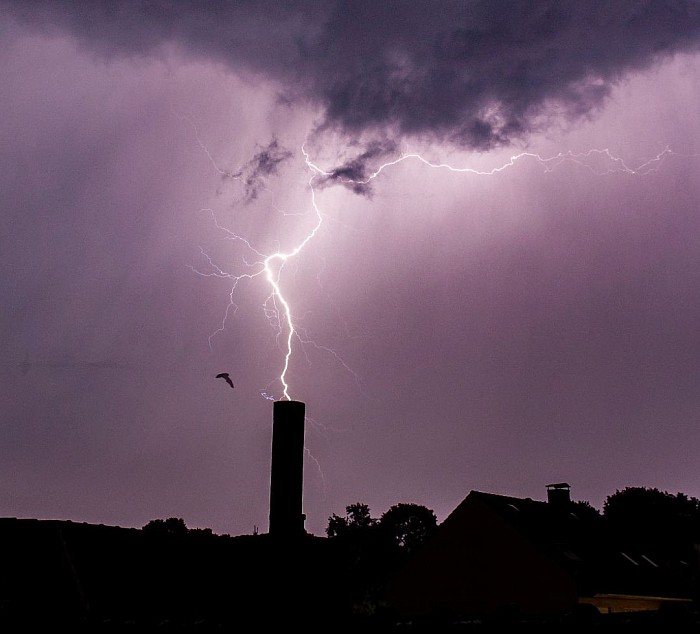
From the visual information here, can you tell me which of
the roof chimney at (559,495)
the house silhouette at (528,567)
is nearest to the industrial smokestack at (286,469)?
the house silhouette at (528,567)

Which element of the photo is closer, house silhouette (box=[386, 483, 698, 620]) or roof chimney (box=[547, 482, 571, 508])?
house silhouette (box=[386, 483, 698, 620])

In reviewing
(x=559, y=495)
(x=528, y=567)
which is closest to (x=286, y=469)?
(x=528, y=567)

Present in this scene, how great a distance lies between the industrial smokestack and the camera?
7500 millimetres

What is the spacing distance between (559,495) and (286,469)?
30.2 meters

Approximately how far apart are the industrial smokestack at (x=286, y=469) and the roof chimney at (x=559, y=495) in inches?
1158

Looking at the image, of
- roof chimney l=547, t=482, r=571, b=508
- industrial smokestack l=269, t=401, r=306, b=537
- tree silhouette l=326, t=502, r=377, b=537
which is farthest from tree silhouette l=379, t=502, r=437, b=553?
industrial smokestack l=269, t=401, r=306, b=537

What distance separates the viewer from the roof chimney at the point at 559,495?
3462 cm

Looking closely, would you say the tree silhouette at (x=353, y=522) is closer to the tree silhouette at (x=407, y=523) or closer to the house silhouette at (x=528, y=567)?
the tree silhouette at (x=407, y=523)

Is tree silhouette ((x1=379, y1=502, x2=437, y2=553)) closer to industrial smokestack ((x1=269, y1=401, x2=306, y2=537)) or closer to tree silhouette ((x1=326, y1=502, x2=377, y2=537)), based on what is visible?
tree silhouette ((x1=326, y1=502, x2=377, y2=537))

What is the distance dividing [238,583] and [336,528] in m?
75.5

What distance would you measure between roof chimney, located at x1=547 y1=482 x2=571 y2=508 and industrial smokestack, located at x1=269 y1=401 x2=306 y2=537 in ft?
96.5

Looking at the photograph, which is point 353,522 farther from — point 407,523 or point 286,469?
point 286,469

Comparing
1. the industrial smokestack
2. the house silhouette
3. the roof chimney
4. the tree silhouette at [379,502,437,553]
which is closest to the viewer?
the industrial smokestack

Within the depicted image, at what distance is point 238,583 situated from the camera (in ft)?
62.4
